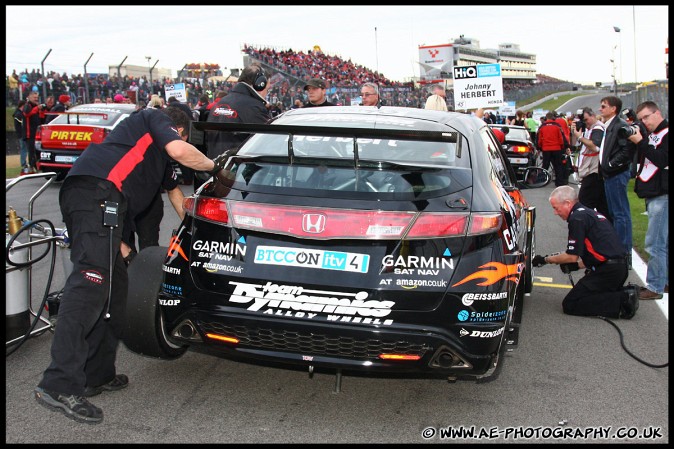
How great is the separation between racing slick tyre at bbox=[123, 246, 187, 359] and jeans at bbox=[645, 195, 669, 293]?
4462 millimetres

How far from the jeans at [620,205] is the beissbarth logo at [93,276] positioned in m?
5.93

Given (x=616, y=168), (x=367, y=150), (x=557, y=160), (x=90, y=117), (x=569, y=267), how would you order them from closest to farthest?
1. (x=367, y=150)
2. (x=569, y=267)
3. (x=616, y=168)
4. (x=90, y=117)
5. (x=557, y=160)

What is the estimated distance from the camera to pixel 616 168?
25.6 feet

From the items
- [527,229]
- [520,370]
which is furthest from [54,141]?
[520,370]

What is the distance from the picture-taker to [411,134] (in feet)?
11.5

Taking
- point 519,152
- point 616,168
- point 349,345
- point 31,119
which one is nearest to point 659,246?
point 616,168

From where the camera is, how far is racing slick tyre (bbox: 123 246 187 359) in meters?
3.92

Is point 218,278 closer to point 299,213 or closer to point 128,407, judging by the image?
point 299,213

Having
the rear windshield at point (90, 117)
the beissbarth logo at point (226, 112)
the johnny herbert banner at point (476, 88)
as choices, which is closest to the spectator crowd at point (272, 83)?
the johnny herbert banner at point (476, 88)

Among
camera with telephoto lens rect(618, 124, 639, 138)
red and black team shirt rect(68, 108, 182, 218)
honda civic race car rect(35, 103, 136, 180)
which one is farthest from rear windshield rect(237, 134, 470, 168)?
honda civic race car rect(35, 103, 136, 180)

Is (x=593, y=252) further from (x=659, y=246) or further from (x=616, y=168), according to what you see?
(x=616, y=168)

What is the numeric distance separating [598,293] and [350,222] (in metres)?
3.17

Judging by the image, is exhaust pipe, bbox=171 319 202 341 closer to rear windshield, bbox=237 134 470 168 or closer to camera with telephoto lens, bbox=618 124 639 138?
rear windshield, bbox=237 134 470 168

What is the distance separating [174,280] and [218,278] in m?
0.29
